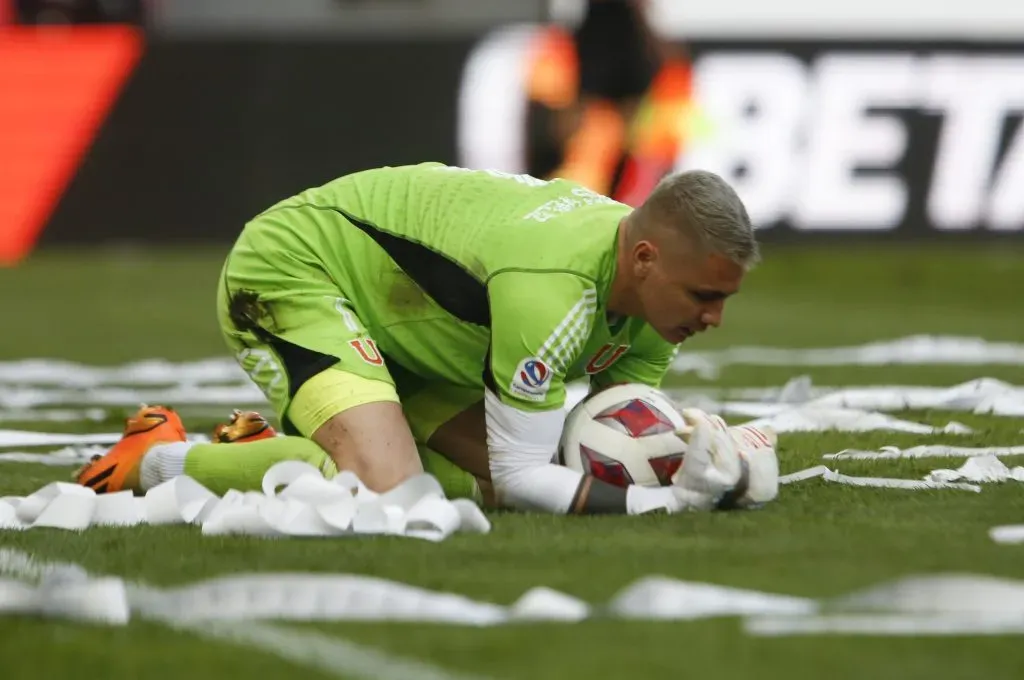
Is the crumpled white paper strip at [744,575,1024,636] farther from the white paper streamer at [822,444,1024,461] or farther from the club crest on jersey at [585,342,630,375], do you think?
the white paper streamer at [822,444,1024,461]

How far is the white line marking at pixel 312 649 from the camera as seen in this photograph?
265 centimetres

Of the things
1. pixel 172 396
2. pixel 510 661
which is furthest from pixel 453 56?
pixel 510 661

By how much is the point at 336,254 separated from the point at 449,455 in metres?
0.63

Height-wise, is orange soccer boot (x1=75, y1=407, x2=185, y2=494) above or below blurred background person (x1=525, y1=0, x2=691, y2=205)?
above

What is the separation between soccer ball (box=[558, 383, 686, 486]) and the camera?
13.8 feet

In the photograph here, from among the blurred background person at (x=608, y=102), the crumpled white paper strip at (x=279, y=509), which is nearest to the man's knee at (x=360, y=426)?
the crumpled white paper strip at (x=279, y=509)

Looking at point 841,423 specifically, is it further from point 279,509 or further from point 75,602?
point 75,602

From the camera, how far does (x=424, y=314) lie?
4453mm

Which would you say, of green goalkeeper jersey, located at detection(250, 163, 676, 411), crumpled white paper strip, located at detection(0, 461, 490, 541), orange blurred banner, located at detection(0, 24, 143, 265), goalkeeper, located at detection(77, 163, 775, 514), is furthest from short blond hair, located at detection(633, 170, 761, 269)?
orange blurred banner, located at detection(0, 24, 143, 265)

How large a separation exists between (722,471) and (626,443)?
0.31 meters

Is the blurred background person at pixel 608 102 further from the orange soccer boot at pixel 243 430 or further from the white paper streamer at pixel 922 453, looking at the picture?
the orange soccer boot at pixel 243 430

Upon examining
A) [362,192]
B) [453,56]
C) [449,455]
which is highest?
[362,192]

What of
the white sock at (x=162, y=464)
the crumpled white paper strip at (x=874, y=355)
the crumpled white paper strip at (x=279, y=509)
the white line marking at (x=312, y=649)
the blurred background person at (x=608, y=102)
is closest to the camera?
the white line marking at (x=312, y=649)

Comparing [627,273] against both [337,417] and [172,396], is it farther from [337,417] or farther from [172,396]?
[172,396]
